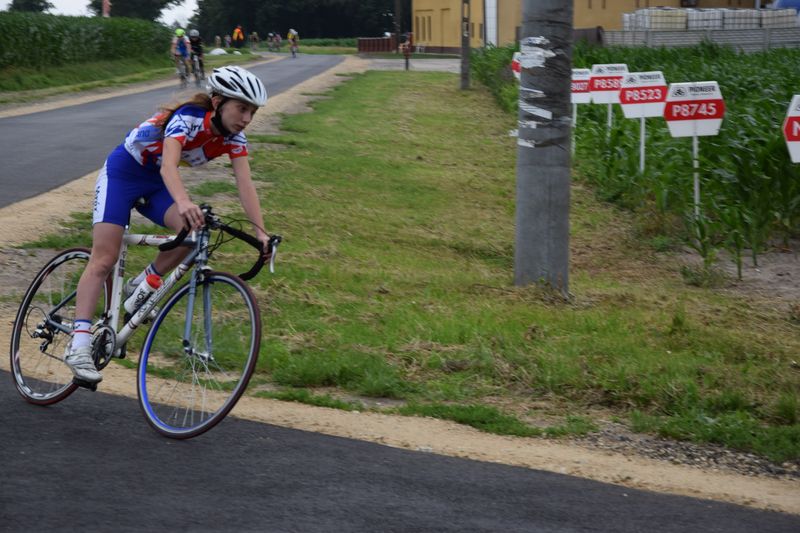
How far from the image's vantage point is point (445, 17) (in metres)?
90.9

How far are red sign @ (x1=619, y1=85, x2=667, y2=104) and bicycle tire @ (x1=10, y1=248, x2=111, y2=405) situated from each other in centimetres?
1122

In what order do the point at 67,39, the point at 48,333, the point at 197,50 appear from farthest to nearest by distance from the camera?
the point at 67,39, the point at 197,50, the point at 48,333

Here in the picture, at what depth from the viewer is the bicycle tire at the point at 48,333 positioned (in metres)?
6.50

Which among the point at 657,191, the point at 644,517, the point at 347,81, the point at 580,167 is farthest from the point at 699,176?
the point at 347,81

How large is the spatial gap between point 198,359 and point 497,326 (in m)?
3.30

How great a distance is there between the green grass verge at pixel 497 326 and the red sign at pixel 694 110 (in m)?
1.57

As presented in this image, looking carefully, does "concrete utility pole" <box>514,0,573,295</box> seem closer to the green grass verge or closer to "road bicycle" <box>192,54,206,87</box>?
the green grass verge

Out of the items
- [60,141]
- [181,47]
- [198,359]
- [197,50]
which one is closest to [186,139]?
[198,359]

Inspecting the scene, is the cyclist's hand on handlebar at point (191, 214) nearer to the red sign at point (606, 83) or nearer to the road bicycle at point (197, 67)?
the red sign at point (606, 83)

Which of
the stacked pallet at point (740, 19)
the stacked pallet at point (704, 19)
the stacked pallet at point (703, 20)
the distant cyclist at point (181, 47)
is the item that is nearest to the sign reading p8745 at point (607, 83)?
the distant cyclist at point (181, 47)

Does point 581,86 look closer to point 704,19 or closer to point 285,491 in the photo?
point 285,491

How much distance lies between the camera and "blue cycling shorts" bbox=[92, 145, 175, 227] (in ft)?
19.9

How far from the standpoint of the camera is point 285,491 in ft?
17.1

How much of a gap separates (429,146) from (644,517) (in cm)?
1833
